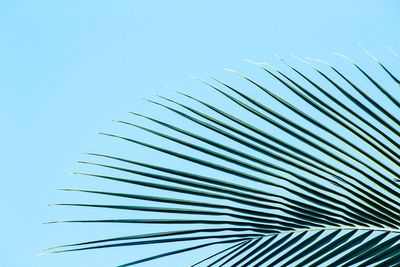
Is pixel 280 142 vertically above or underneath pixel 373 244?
above

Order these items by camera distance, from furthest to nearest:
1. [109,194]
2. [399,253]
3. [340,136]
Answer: [340,136], [109,194], [399,253]

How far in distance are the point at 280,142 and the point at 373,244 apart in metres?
0.28

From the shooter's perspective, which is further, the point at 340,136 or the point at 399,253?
the point at 340,136

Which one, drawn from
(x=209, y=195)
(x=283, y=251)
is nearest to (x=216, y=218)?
(x=209, y=195)

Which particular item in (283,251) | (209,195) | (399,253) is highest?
(209,195)

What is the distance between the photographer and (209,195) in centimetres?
125

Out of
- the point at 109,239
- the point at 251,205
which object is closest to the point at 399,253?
the point at 251,205

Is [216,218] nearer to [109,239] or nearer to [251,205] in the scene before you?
[251,205]

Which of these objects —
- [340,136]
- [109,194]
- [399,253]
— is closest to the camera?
[399,253]

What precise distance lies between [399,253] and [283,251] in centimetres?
24

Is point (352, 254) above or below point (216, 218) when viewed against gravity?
below

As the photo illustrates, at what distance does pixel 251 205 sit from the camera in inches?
50.0

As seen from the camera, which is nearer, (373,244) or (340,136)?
(373,244)

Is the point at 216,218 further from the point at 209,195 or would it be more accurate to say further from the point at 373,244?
the point at 373,244
